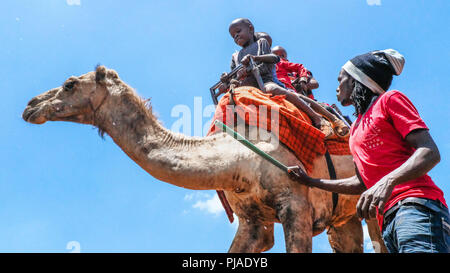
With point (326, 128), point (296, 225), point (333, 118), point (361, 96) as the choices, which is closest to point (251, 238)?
point (296, 225)

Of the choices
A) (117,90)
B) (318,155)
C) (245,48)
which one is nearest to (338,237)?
(318,155)

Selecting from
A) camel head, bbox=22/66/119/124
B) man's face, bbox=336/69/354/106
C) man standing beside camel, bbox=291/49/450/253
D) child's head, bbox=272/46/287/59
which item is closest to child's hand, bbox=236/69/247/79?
camel head, bbox=22/66/119/124

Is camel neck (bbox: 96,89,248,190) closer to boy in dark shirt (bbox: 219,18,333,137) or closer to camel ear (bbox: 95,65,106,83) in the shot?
camel ear (bbox: 95,65,106,83)

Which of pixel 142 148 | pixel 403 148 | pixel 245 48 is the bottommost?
pixel 403 148

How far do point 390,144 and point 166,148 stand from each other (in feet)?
9.69

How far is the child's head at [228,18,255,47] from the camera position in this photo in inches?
305

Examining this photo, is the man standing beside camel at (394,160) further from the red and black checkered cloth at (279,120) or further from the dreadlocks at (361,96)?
the red and black checkered cloth at (279,120)

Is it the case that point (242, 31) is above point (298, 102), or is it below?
above

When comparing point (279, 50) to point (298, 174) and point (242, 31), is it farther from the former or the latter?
point (298, 174)

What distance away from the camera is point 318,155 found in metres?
6.17

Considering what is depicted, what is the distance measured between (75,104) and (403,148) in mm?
3969

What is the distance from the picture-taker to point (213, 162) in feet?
18.2

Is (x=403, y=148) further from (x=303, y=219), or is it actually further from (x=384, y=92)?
(x=303, y=219)

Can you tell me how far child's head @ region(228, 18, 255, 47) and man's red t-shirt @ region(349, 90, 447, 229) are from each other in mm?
4522
